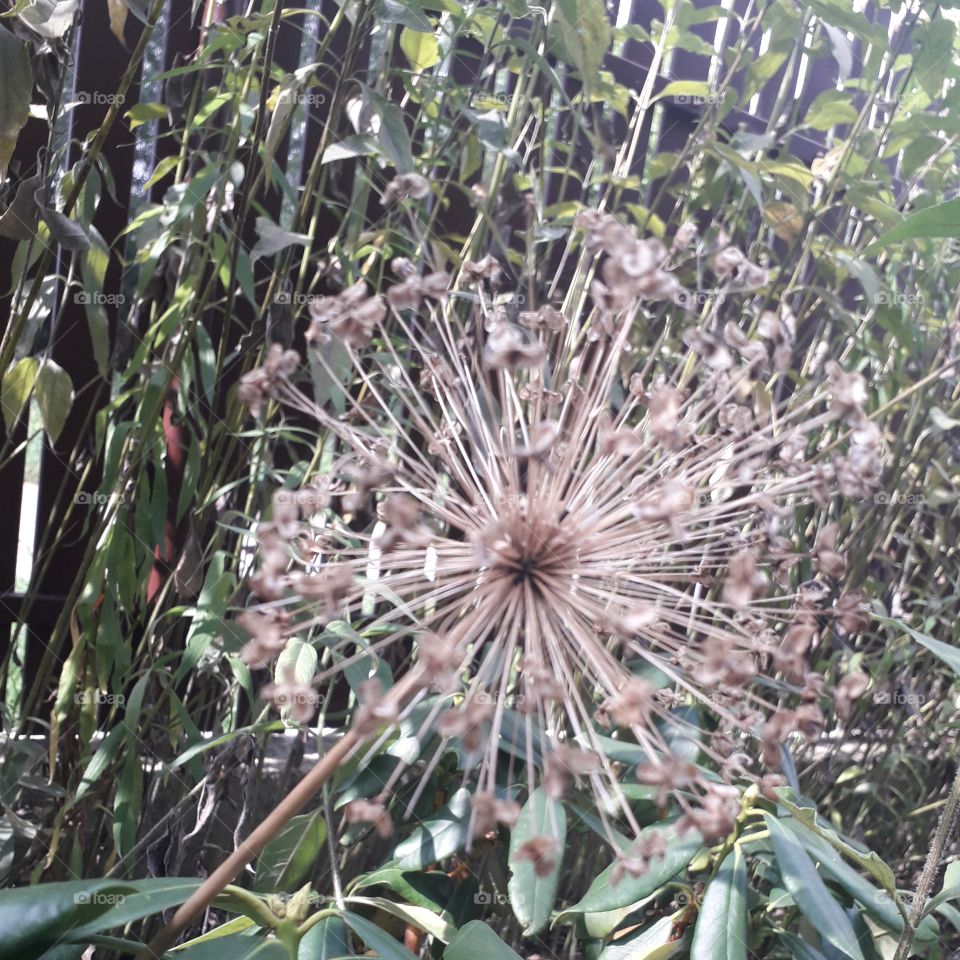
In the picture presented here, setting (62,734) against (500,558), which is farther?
(62,734)

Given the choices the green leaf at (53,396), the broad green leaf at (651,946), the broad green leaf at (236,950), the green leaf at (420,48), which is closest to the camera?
the broad green leaf at (236,950)

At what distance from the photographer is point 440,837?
1074mm

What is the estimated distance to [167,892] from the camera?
2.85ft

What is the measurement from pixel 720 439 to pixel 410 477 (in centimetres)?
29

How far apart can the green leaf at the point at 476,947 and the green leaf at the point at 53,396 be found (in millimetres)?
830

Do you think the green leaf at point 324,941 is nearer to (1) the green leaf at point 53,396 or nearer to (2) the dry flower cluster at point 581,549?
(2) the dry flower cluster at point 581,549

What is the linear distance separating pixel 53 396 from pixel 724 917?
3.37 feet

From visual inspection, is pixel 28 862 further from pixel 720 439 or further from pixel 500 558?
pixel 720 439

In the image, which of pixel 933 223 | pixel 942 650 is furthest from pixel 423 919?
pixel 933 223

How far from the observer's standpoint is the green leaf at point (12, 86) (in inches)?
40.6

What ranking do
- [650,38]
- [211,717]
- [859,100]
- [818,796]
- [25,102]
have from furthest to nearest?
[859,100]
[818,796]
[650,38]
[211,717]
[25,102]

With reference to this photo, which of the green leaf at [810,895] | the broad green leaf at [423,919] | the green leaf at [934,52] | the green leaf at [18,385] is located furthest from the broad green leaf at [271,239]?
the green leaf at [934,52]

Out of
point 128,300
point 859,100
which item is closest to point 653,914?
point 128,300

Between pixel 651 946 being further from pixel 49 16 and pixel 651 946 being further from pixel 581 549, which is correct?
pixel 49 16
